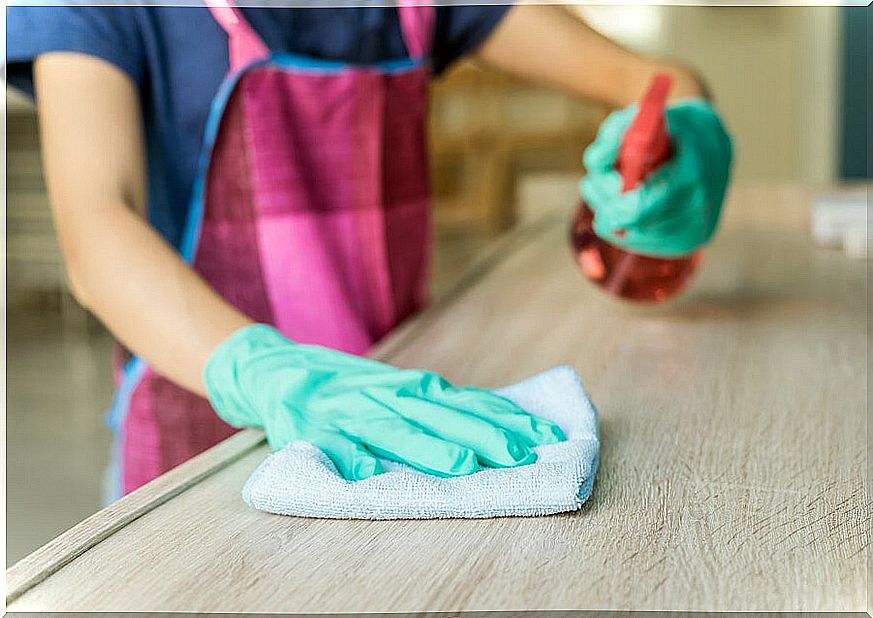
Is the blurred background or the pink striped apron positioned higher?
the pink striped apron

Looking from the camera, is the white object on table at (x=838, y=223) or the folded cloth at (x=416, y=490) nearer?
the folded cloth at (x=416, y=490)

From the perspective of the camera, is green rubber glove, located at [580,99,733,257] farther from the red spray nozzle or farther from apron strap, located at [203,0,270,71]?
apron strap, located at [203,0,270,71]

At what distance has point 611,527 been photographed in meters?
0.47

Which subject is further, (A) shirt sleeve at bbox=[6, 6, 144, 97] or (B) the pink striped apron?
(B) the pink striped apron

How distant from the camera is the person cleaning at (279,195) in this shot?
60 cm

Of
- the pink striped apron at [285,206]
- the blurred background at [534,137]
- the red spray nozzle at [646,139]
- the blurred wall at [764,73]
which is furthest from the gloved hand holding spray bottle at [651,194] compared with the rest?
the blurred wall at [764,73]

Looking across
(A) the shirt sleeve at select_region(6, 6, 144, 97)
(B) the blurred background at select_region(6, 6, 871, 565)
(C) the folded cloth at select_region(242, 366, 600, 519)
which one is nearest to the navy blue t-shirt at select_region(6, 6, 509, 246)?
(A) the shirt sleeve at select_region(6, 6, 144, 97)

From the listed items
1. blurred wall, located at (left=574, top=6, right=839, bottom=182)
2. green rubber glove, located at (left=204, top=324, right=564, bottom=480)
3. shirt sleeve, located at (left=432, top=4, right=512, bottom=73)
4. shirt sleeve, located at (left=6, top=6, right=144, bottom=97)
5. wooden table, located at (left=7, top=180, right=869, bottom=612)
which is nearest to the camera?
wooden table, located at (left=7, top=180, right=869, bottom=612)

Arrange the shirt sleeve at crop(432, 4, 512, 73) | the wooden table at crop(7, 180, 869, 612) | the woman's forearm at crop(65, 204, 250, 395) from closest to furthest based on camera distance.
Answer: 1. the wooden table at crop(7, 180, 869, 612)
2. the woman's forearm at crop(65, 204, 250, 395)
3. the shirt sleeve at crop(432, 4, 512, 73)

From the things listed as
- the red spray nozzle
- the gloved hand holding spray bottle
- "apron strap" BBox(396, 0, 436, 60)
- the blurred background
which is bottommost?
the blurred background

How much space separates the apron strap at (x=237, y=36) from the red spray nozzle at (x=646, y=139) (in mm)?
313

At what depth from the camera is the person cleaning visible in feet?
1.97

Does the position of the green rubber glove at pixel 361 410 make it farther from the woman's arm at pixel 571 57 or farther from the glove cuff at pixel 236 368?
the woman's arm at pixel 571 57

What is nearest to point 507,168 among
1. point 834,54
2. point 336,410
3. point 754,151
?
point 754,151
